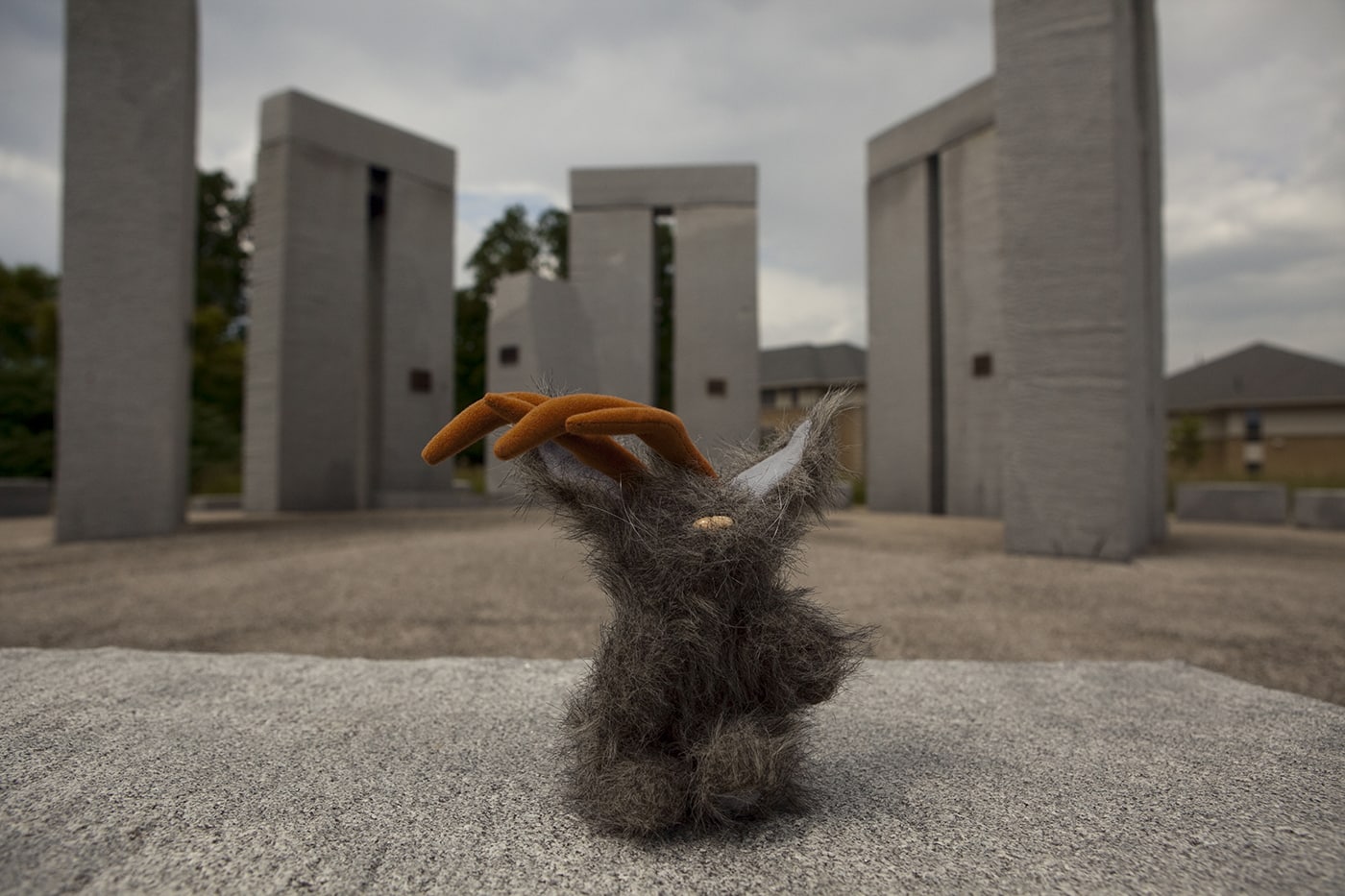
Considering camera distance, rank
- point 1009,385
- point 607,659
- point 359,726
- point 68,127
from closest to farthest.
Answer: point 607,659 → point 359,726 → point 1009,385 → point 68,127

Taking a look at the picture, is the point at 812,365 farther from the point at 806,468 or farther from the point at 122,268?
the point at 806,468

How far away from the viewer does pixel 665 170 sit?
15070 mm

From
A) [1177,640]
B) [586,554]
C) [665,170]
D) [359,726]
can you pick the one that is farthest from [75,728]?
[665,170]

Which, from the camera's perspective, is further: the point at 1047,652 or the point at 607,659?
the point at 1047,652

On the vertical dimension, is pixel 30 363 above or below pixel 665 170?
below

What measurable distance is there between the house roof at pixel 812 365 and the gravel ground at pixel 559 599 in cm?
2115

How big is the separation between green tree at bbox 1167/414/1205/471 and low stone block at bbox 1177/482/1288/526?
13.1 m

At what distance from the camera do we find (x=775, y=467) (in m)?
1.94

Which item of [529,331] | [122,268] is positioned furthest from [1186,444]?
[122,268]

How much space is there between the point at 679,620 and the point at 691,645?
62 millimetres

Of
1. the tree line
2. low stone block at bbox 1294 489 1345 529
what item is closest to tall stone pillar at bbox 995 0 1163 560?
low stone block at bbox 1294 489 1345 529

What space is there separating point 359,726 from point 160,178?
29.2 ft

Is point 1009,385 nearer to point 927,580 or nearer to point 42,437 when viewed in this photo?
point 927,580

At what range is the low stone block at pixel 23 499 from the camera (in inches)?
508
